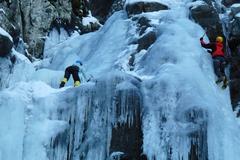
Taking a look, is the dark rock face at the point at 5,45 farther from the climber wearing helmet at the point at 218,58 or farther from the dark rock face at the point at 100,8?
the dark rock face at the point at 100,8

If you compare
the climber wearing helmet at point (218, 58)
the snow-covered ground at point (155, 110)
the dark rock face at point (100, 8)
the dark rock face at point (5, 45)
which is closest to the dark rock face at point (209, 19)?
the climber wearing helmet at point (218, 58)

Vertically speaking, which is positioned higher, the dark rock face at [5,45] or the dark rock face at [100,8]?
the dark rock face at [100,8]

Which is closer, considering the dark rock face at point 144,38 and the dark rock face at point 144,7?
the dark rock face at point 144,38

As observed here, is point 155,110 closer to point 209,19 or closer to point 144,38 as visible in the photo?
point 144,38

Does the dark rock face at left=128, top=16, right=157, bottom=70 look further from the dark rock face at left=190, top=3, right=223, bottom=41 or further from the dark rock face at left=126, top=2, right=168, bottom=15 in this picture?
the dark rock face at left=190, top=3, right=223, bottom=41

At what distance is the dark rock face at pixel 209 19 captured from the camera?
13.9 metres

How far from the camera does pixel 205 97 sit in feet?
34.2

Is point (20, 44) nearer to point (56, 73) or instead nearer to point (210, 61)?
point (56, 73)

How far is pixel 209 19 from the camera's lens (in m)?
14.0

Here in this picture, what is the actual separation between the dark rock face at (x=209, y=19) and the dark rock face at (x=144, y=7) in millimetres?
1121

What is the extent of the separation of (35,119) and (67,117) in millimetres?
607

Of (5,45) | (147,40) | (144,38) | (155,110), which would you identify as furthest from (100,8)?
(155,110)

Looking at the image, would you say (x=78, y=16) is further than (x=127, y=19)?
Yes

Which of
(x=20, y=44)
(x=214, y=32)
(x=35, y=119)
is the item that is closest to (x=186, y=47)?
(x=214, y=32)
